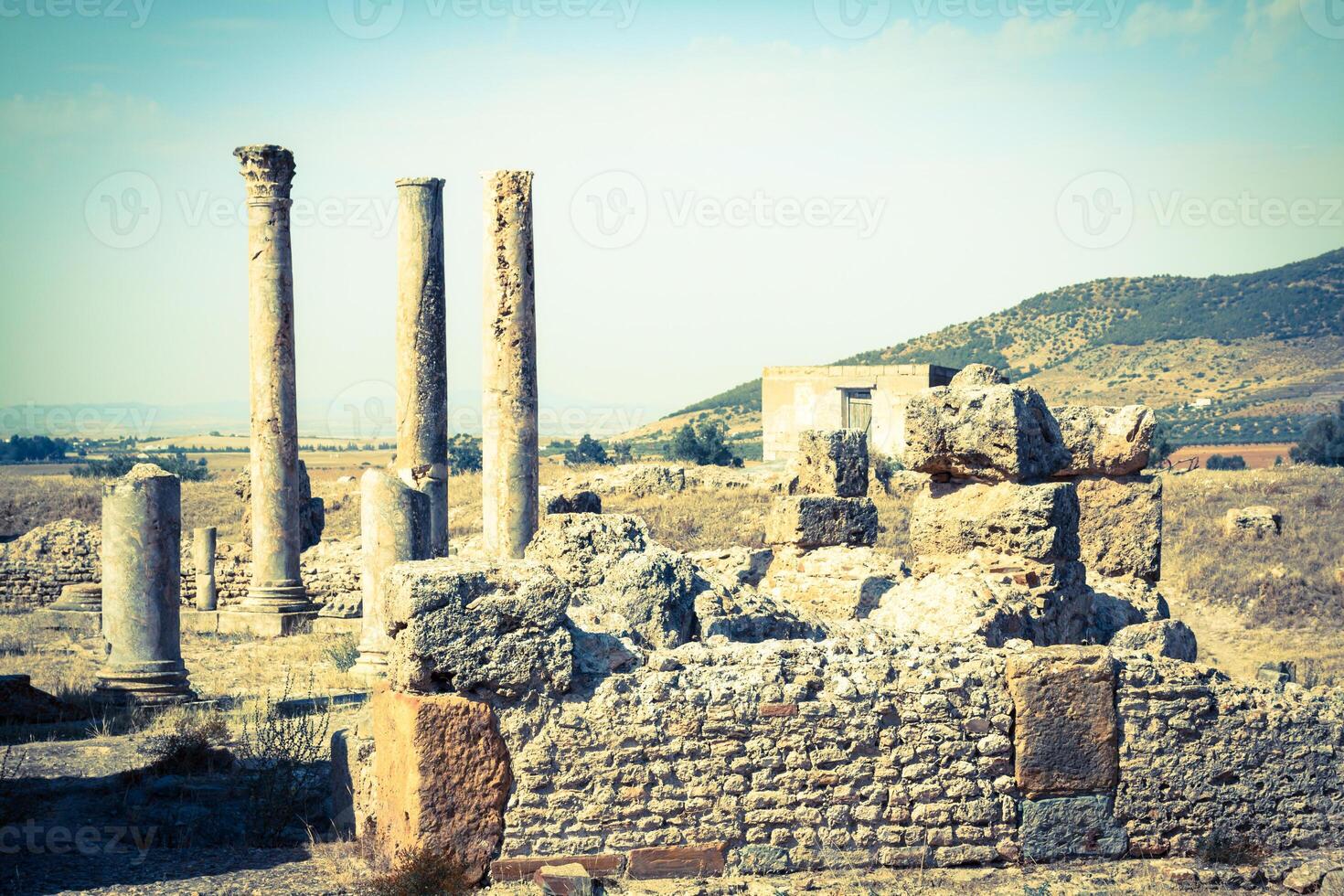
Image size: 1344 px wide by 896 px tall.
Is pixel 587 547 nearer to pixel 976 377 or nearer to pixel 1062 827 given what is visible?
pixel 976 377

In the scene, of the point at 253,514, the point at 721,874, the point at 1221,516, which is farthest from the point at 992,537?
the point at 1221,516

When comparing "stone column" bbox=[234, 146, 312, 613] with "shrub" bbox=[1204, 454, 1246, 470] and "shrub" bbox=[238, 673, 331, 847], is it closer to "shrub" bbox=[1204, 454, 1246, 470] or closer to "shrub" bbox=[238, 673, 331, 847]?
"shrub" bbox=[238, 673, 331, 847]

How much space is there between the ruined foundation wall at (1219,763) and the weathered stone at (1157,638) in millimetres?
2388

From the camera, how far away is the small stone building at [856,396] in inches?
1453

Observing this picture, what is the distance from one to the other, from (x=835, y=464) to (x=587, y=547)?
4874mm

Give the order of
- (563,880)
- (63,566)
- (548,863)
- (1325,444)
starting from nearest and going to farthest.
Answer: (563,880) < (548,863) < (63,566) < (1325,444)

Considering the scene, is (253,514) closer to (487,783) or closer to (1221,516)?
(487,783)

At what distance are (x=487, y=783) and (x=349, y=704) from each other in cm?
557

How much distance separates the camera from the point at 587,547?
11.5 metres

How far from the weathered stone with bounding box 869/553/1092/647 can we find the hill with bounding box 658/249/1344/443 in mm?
52345

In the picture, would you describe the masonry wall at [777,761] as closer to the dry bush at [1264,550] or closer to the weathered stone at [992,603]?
the weathered stone at [992,603]

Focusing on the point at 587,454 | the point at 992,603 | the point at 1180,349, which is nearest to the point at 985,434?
the point at 992,603

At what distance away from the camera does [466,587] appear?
23.6 feet

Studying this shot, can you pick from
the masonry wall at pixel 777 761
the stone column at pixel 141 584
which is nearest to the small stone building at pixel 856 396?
the stone column at pixel 141 584
